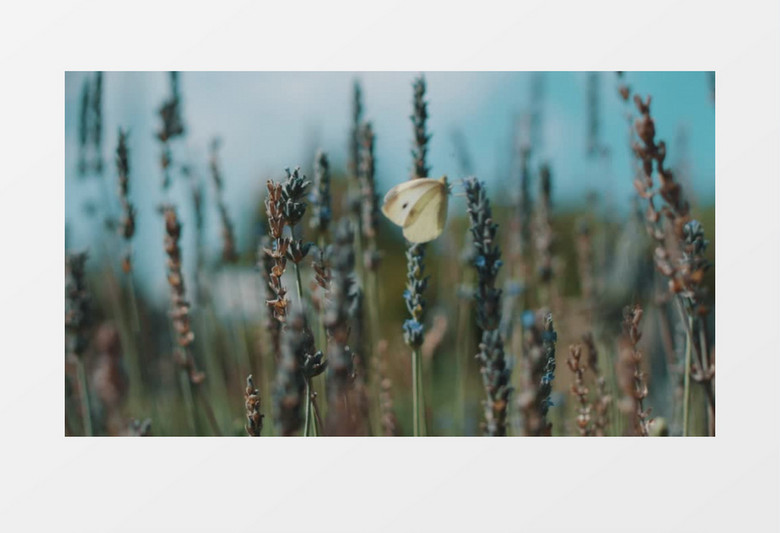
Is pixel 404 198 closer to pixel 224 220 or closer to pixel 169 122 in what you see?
pixel 224 220

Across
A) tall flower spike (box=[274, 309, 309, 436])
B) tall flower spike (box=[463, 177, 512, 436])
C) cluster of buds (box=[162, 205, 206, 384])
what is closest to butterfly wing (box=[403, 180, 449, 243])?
tall flower spike (box=[463, 177, 512, 436])

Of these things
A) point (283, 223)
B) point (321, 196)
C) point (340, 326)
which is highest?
point (321, 196)

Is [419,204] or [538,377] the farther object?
[419,204]

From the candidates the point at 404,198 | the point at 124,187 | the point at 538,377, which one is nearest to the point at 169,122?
the point at 124,187

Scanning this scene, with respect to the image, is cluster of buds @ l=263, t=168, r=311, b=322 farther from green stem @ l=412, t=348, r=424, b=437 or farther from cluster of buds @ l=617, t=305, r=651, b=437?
cluster of buds @ l=617, t=305, r=651, b=437
